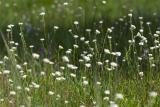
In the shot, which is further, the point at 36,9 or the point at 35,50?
the point at 36,9

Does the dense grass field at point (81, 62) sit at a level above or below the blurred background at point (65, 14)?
below

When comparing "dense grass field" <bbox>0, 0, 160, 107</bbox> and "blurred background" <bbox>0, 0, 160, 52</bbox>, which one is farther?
"blurred background" <bbox>0, 0, 160, 52</bbox>

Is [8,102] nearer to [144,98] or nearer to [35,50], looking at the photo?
[144,98]

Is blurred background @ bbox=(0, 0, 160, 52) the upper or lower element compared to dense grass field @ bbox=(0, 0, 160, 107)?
upper

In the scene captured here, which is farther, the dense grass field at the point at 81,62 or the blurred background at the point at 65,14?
the blurred background at the point at 65,14

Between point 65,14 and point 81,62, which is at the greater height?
point 65,14

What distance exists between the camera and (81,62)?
6004mm

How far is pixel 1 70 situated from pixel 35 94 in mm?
792

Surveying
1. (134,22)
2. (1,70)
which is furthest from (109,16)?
(1,70)

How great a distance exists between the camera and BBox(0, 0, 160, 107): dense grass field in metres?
4.88

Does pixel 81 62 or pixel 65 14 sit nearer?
pixel 81 62

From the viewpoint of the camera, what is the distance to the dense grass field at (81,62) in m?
4.88

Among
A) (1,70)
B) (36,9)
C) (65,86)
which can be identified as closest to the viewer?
(65,86)

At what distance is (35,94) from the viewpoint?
507 centimetres
